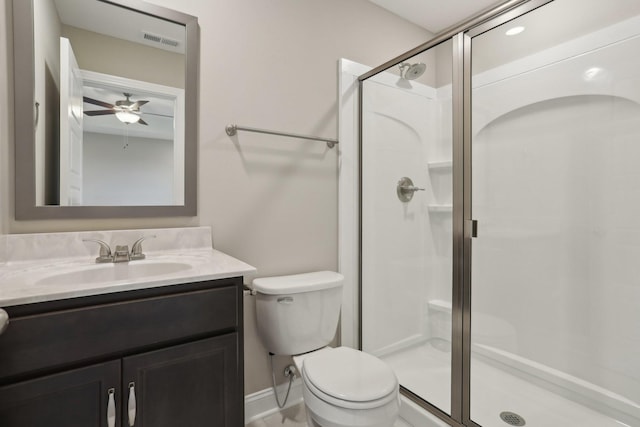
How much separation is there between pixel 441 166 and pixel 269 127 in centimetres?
99

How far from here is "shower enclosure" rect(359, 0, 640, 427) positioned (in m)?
1.47

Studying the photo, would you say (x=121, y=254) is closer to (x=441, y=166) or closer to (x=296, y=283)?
(x=296, y=283)

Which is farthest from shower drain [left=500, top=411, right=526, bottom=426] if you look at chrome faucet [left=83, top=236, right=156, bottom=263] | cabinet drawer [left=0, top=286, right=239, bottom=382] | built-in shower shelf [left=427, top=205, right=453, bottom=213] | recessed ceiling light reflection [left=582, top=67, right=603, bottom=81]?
chrome faucet [left=83, top=236, right=156, bottom=263]

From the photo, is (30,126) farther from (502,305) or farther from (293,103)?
(502,305)

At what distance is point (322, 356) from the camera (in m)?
1.42

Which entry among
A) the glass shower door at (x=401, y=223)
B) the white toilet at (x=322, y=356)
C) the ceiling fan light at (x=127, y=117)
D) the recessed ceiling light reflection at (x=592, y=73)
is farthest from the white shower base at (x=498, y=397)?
the ceiling fan light at (x=127, y=117)

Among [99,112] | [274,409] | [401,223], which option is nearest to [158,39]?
[99,112]

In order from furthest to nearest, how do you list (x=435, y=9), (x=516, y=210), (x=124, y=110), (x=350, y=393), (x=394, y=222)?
(x=435, y=9) < (x=394, y=222) < (x=516, y=210) < (x=124, y=110) < (x=350, y=393)

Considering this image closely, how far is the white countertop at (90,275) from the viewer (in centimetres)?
82

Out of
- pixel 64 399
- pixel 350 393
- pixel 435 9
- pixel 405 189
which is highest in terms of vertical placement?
pixel 435 9

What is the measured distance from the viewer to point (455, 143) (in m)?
1.50

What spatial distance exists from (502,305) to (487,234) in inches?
18.3

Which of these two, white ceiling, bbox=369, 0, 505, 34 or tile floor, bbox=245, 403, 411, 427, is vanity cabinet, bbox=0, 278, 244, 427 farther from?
white ceiling, bbox=369, 0, 505, 34

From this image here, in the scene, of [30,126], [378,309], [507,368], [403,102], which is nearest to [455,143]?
[403,102]
